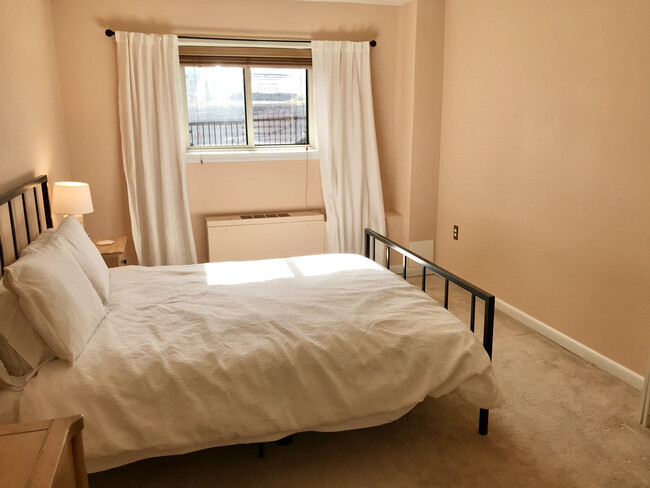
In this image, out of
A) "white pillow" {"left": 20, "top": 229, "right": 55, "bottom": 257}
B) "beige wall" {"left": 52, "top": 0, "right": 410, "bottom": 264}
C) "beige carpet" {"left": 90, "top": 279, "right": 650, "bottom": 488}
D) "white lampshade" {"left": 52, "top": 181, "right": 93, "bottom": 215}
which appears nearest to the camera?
"beige carpet" {"left": 90, "top": 279, "right": 650, "bottom": 488}

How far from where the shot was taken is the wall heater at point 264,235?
14.2 feet

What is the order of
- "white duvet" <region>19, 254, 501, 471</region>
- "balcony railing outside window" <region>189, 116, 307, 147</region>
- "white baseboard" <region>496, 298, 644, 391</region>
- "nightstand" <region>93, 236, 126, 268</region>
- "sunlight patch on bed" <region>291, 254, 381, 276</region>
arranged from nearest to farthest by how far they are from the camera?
"white duvet" <region>19, 254, 501, 471</region>, "white baseboard" <region>496, 298, 644, 391</region>, "sunlight patch on bed" <region>291, 254, 381, 276</region>, "nightstand" <region>93, 236, 126, 268</region>, "balcony railing outside window" <region>189, 116, 307, 147</region>

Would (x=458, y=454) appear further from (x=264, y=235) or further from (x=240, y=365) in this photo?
(x=264, y=235)

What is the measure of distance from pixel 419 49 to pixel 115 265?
2947 millimetres

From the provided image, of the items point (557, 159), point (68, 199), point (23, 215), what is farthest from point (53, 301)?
point (557, 159)

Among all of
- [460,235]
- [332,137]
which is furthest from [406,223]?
[332,137]

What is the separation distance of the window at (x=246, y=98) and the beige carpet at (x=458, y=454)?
116 inches

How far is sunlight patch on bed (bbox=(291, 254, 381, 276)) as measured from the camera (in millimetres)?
3033

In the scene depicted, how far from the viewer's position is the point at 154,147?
13.7 ft

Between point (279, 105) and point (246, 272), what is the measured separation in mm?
2139

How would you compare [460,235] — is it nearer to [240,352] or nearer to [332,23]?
[332,23]

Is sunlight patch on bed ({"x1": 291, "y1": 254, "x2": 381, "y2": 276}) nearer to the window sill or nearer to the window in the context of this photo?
the window sill

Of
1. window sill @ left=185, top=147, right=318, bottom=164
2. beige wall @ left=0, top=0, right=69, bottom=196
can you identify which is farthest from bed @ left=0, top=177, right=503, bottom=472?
window sill @ left=185, top=147, right=318, bottom=164

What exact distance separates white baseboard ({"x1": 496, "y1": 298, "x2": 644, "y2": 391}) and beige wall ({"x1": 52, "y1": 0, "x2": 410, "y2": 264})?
140 centimetres
